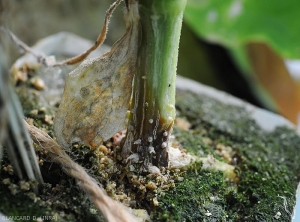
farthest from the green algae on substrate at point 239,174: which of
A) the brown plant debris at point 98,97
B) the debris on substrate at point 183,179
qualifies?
the brown plant debris at point 98,97

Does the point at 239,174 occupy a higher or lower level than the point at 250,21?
lower

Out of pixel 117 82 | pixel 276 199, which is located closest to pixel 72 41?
pixel 117 82

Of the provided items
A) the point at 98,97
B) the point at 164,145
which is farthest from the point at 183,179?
the point at 98,97

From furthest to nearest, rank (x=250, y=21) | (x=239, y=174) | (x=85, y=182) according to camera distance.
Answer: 1. (x=250, y=21)
2. (x=239, y=174)
3. (x=85, y=182)

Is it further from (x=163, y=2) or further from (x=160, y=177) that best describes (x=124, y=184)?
(x=163, y=2)

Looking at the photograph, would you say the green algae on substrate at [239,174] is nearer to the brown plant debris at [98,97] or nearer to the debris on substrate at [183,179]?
the debris on substrate at [183,179]

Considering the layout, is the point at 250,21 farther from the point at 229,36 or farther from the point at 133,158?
the point at 133,158
